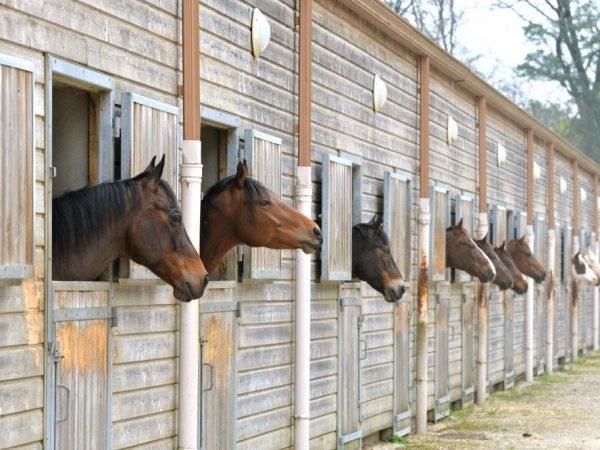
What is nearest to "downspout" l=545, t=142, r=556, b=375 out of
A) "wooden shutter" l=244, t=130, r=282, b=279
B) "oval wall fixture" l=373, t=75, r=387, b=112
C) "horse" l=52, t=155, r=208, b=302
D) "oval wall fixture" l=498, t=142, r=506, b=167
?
"oval wall fixture" l=498, t=142, r=506, b=167

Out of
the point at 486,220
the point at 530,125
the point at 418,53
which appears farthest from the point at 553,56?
the point at 418,53

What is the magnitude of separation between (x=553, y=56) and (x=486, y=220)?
23931mm

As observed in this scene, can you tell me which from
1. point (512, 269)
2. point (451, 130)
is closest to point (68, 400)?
point (451, 130)

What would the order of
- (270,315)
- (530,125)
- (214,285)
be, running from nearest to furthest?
(214,285) → (270,315) → (530,125)

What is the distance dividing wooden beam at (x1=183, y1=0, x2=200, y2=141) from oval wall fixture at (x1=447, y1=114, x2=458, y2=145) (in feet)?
23.3

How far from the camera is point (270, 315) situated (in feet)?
26.6

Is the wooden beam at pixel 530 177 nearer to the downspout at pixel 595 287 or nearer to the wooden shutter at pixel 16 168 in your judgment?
the downspout at pixel 595 287

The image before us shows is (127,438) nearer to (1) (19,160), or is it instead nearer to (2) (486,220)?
(1) (19,160)

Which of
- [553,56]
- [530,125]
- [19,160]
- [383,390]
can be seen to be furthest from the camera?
[553,56]

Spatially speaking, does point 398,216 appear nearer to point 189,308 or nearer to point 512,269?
point 512,269

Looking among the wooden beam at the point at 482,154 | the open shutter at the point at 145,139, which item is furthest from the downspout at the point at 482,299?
the open shutter at the point at 145,139

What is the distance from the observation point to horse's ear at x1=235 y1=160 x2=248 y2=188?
22.3ft

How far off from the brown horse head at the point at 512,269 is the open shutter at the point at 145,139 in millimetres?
8829

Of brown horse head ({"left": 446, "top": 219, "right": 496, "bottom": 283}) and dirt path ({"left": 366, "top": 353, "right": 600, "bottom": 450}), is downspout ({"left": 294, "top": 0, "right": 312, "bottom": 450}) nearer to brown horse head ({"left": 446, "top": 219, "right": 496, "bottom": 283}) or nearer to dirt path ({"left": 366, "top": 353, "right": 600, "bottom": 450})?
dirt path ({"left": 366, "top": 353, "right": 600, "bottom": 450})
